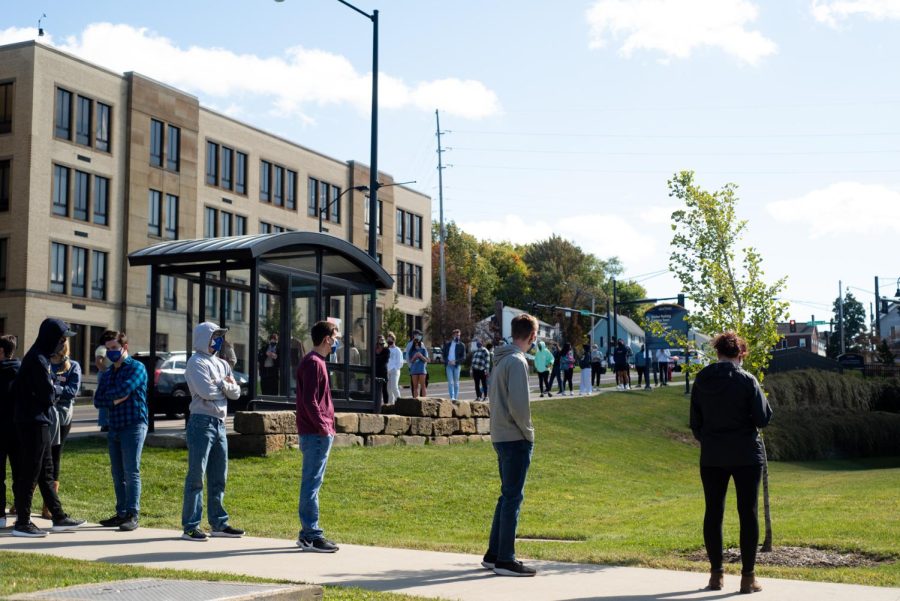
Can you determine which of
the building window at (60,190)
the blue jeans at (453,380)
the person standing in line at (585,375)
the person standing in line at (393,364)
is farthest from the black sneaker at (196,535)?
the building window at (60,190)

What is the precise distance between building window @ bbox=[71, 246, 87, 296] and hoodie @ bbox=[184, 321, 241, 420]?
1540 inches

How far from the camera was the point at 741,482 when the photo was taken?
314 inches

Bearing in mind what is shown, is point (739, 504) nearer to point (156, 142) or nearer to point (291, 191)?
Result: point (156, 142)

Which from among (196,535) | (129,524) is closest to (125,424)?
(129,524)

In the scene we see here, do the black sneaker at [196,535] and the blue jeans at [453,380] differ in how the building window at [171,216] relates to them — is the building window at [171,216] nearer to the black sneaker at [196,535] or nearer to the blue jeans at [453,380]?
the blue jeans at [453,380]

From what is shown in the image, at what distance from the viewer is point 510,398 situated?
8.33 meters

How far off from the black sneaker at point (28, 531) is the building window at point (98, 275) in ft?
129

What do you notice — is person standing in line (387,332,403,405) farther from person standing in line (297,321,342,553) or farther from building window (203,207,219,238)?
building window (203,207,219,238)

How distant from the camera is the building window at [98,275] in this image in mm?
47812

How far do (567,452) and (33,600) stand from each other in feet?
57.0

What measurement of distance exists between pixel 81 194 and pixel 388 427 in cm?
3199

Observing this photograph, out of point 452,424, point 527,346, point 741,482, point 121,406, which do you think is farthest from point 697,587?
point 452,424

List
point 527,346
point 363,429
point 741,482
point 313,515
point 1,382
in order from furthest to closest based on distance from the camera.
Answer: point 363,429 → point 1,382 → point 313,515 → point 527,346 → point 741,482

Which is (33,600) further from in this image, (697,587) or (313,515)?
(697,587)
